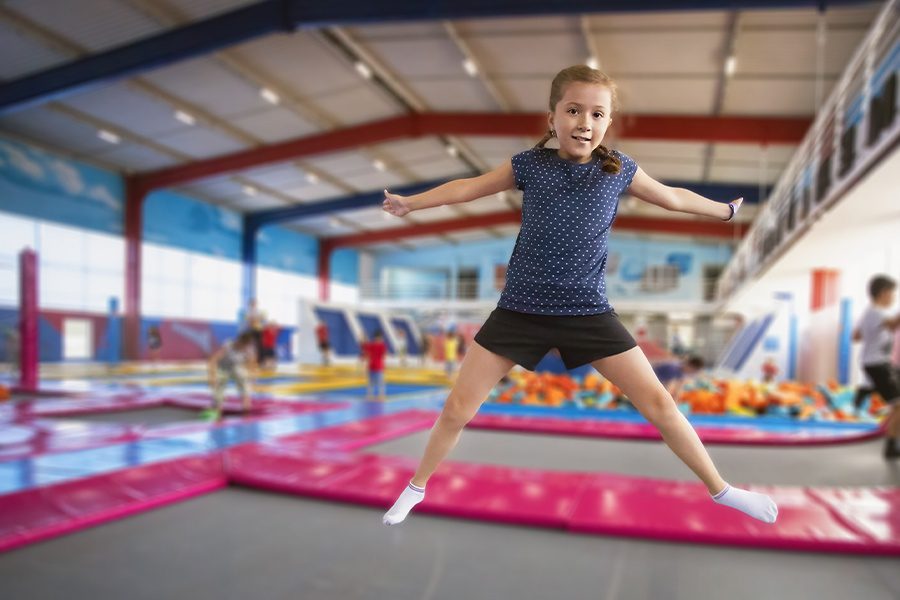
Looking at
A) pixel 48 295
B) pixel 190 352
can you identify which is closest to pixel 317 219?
pixel 190 352

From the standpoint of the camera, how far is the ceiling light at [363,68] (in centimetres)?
885

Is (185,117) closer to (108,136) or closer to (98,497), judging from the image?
(108,136)

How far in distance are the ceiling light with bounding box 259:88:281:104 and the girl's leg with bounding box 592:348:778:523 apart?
32.9ft

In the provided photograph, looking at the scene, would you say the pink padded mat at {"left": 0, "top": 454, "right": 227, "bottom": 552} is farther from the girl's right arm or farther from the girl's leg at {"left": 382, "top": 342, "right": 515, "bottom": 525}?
the girl's right arm

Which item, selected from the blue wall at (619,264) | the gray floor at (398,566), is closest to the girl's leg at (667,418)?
the gray floor at (398,566)

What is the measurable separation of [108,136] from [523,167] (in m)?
13.1

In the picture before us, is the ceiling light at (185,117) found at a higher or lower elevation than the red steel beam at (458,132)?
higher

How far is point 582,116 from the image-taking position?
893 millimetres

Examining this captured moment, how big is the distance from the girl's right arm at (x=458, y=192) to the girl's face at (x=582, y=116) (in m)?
0.12

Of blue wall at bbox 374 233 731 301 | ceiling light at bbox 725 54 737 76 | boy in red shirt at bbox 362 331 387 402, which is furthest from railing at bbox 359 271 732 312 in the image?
boy in red shirt at bbox 362 331 387 402

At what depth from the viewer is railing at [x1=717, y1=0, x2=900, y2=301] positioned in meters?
5.02

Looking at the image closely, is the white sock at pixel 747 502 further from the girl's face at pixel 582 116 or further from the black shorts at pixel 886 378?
the black shorts at pixel 886 378

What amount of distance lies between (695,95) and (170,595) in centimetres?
891

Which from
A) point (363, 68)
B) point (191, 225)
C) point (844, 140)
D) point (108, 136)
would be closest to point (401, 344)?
point (191, 225)
